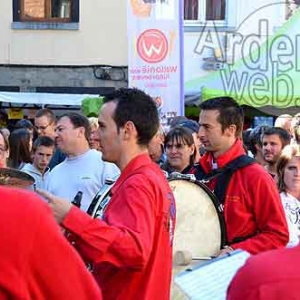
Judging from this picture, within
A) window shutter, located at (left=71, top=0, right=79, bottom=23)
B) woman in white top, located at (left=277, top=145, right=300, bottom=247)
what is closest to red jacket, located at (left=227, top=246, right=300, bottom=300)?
woman in white top, located at (left=277, top=145, right=300, bottom=247)

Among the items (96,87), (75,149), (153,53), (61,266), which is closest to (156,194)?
(61,266)

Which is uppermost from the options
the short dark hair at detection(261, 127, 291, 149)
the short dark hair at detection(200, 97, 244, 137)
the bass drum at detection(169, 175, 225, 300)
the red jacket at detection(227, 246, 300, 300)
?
the short dark hair at detection(200, 97, 244, 137)

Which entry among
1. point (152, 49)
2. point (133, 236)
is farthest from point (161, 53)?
point (133, 236)

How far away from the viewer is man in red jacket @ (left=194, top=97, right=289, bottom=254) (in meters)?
4.02

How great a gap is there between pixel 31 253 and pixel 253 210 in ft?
8.04

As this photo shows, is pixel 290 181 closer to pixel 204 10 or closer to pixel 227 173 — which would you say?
pixel 227 173

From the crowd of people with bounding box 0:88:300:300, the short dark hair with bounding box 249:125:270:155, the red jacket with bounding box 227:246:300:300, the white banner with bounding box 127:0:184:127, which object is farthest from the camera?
the white banner with bounding box 127:0:184:127

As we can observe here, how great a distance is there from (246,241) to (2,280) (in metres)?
2.40

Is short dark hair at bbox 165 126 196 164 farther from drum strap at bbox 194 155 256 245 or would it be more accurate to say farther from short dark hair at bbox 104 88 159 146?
short dark hair at bbox 104 88 159 146

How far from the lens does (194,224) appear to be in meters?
4.36

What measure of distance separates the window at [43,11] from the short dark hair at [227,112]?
541 inches

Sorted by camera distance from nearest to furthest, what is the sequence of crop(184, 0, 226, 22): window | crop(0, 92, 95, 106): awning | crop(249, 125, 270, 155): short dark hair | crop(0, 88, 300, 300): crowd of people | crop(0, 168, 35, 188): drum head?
crop(0, 88, 300, 300): crowd of people < crop(0, 168, 35, 188): drum head < crop(249, 125, 270, 155): short dark hair < crop(0, 92, 95, 106): awning < crop(184, 0, 226, 22): window

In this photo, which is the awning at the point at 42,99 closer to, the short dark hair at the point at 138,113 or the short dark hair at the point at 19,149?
the short dark hair at the point at 19,149

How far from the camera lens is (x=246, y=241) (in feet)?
13.3
